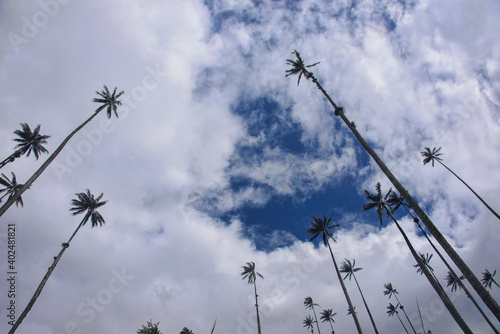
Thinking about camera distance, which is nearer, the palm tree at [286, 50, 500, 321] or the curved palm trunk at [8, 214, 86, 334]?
the palm tree at [286, 50, 500, 321]

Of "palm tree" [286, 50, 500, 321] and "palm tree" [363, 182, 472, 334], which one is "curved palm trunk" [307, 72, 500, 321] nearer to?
"palm tree" [286, 50, 500, 321]

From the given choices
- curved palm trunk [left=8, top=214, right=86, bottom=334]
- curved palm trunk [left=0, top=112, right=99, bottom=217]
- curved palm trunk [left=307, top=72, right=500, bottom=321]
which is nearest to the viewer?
curved palm trunk [left=307, top=72, right=500, bottom=321]

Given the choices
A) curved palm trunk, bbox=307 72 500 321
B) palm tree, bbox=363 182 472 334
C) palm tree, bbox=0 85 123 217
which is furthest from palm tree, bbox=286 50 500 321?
palm tree, bbox=0 85 123 217

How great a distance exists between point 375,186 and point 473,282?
18.9 m

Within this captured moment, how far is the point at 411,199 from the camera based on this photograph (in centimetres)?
983

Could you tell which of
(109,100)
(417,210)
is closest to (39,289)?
(109,100)

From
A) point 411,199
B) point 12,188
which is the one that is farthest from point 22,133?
point 411,199

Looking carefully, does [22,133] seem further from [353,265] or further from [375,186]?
[353,265]

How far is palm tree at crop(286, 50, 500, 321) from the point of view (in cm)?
748

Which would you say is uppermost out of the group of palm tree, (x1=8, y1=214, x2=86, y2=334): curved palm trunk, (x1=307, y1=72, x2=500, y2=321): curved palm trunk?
the group of palm tree

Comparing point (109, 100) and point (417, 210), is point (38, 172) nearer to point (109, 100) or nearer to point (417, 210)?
point (109, 100)

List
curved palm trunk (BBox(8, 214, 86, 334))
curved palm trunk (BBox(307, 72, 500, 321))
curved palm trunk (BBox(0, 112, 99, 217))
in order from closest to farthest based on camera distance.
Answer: curved palm trunk (BBox(307, 72, 500, 321)), curved palm trunk (BBox(0, 112, 99, 217)), curved palm trunk (BBox(8, 214, 86, 334))

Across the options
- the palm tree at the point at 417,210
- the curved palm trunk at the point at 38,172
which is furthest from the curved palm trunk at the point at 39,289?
the palm tree at the point at 417,210

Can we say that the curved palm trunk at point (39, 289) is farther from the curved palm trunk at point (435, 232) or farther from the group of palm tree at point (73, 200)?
the curved palm trunk at point (435, 232)
